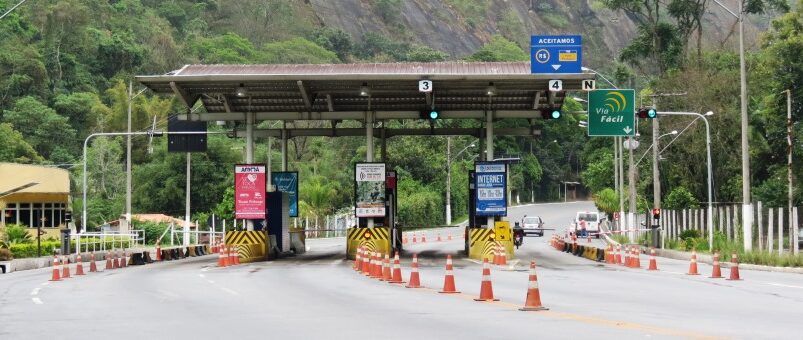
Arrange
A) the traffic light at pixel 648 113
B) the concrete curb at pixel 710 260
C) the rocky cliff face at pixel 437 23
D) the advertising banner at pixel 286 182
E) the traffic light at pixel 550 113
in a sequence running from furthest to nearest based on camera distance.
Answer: the rocky cliff face at pixel 437 23
the advertising banner at pixel 286 182
the traffic light at pixel 648 113
the traffic light at pixel 550 113
the concrete curb at pixel 710 260

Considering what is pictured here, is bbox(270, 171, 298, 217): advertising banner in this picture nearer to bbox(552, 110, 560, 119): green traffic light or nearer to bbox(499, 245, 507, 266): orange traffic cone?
bbox(552, 110, 560, 119): green traffic light

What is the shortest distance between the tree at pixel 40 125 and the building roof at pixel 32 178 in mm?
30501

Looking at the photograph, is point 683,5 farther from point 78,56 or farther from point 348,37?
point 348,37

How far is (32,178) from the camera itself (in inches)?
2318

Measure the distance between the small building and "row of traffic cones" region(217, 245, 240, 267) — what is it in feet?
68.9

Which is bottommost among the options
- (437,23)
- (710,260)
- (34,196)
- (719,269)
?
(710,260)

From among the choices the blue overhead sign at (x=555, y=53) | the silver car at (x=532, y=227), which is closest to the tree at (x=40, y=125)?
the silver car at (x=532, y=227)

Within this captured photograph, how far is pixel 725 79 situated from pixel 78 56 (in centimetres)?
6144

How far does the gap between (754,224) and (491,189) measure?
1003 centimetres

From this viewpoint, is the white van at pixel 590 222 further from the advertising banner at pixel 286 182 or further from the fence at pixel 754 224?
the advertising banner at pixel 286 182

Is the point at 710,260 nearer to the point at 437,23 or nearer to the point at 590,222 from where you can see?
the point at 590,222

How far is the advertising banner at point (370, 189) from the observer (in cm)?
4028

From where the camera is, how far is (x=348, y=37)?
159 metres

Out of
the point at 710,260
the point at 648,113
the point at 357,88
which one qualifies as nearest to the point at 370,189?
the point at 357,88
